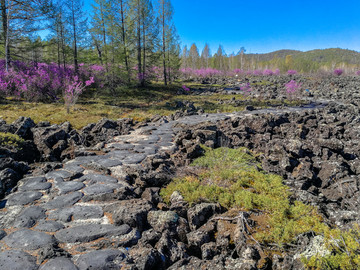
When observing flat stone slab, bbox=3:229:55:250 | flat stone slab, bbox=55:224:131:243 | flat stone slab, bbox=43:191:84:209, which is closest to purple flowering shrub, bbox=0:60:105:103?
flat stone slab, bbox=43:191:84:209

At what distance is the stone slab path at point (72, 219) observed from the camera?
245 centimetres

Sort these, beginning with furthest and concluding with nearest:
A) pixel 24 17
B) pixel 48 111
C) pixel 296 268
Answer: pixel 24 17, pixel 48 111, pixel 296 268

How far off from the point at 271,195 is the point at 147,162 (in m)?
2.68

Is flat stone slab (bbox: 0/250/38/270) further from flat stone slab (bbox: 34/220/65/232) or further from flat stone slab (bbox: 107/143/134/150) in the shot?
flat stone slab (bbox: 107/143/134/150)

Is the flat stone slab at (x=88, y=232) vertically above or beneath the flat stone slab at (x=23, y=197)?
beneath

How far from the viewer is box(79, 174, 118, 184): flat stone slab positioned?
14.3 feet

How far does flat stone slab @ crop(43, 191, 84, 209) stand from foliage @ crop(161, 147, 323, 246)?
1.42 metres

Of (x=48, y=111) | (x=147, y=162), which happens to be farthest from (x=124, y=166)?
(x=48, y=111)

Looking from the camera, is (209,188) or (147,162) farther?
(147,162)

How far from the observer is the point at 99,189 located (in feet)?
13.2

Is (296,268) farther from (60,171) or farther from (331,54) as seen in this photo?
(331,54)

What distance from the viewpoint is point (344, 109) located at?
13.3 meters

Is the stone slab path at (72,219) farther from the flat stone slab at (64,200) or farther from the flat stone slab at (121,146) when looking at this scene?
the flat stone slab at (121,146)

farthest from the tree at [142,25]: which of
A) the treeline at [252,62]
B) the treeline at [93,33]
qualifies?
the treeline at [252,62]
